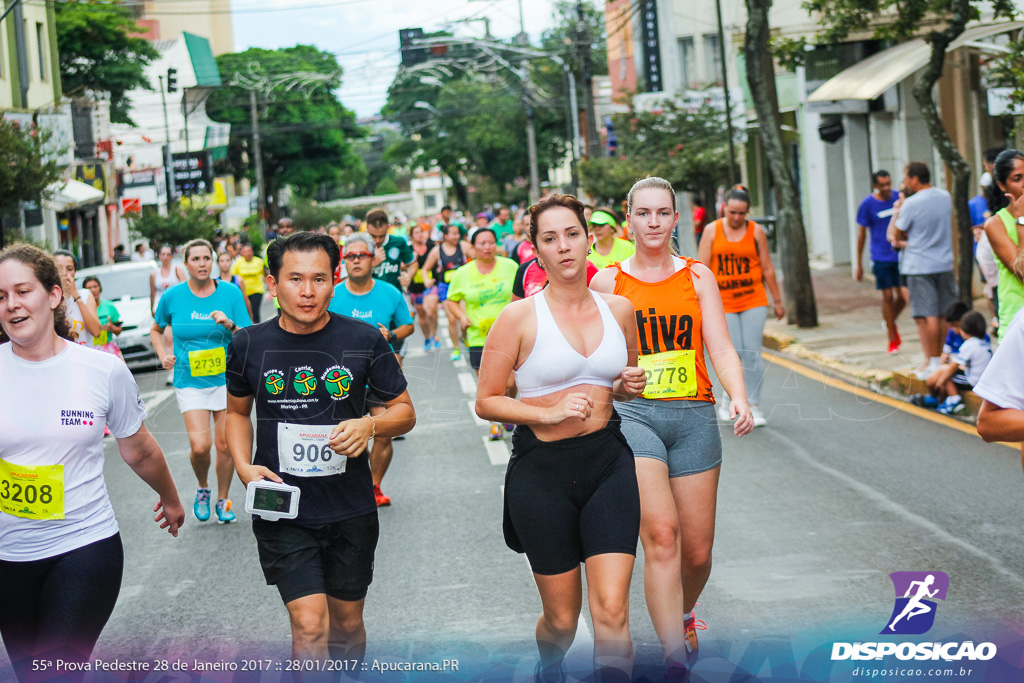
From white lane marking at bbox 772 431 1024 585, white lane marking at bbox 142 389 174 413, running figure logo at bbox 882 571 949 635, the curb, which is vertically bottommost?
running figure logo at bbox 882 571 949 635

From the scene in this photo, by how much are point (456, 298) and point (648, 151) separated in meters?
22.0

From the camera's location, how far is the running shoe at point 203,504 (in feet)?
26.6

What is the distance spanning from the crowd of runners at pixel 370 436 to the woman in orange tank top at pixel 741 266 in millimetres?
4593

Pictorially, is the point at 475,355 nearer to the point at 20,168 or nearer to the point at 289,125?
the point at 20,168

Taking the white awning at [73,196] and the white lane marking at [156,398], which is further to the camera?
the white awning at [73,196]

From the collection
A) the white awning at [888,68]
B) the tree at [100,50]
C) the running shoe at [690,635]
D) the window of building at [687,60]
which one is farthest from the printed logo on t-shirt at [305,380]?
the tree at [100,50]

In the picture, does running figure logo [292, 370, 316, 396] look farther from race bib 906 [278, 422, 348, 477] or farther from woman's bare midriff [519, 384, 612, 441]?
woman's bare midriff [519, 384, 612, 441]

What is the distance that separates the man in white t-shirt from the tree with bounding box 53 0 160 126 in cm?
4517

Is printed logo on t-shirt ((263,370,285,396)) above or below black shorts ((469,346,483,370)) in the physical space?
above

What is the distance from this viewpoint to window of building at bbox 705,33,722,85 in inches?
1609

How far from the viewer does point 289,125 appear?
74.8 m

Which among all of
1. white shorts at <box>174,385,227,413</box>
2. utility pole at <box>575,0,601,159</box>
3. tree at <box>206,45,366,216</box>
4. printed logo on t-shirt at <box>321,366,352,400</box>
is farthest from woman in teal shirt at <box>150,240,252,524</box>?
tree at <box>206,45,366,216</box>

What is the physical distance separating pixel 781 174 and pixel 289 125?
6123 cm

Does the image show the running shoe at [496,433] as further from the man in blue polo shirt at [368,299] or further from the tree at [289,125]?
the tree at [289,125]
